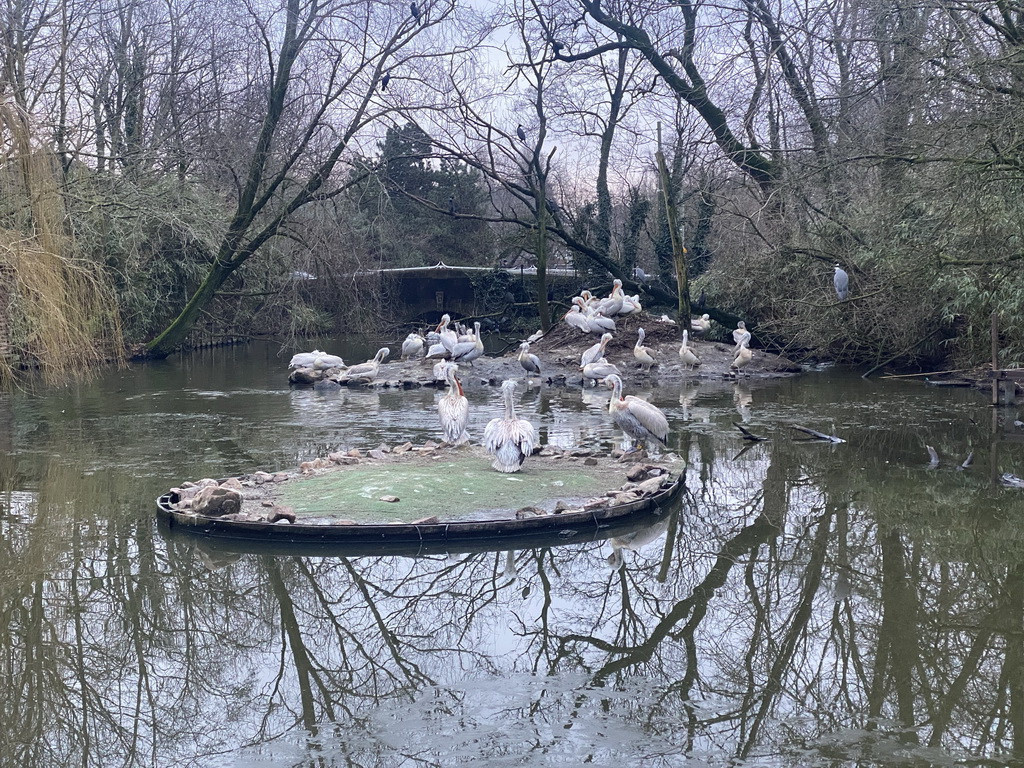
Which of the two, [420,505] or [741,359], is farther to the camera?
[741,359]

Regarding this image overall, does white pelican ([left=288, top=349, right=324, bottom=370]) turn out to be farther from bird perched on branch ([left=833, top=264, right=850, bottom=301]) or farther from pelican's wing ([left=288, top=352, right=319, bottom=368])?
bird perched on branch ([left=833, top=264, right=850, bottom=301])

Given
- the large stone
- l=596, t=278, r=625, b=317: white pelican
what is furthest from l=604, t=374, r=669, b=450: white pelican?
l=596, t=278, r=625, b=317: white pelican

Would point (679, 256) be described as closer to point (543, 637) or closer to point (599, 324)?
point (599, 324)

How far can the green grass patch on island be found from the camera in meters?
7.62

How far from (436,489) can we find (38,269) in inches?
162

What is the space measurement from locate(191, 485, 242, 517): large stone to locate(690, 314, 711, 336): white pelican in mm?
15427

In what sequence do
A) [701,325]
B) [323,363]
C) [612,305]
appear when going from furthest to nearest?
[701,325]
[612,305]
[323,363]

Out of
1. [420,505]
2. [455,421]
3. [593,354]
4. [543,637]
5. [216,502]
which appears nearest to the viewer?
[543,637]

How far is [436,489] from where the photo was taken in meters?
8.25

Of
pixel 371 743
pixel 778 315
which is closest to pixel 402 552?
pixel 371 743

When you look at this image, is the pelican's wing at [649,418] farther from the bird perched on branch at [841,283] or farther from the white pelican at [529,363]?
the white pelican at [529,363]

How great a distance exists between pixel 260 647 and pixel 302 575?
1.11 metres

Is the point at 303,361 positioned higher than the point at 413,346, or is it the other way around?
the point at 413,346

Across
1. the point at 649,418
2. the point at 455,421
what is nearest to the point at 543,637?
the point at 455,421
